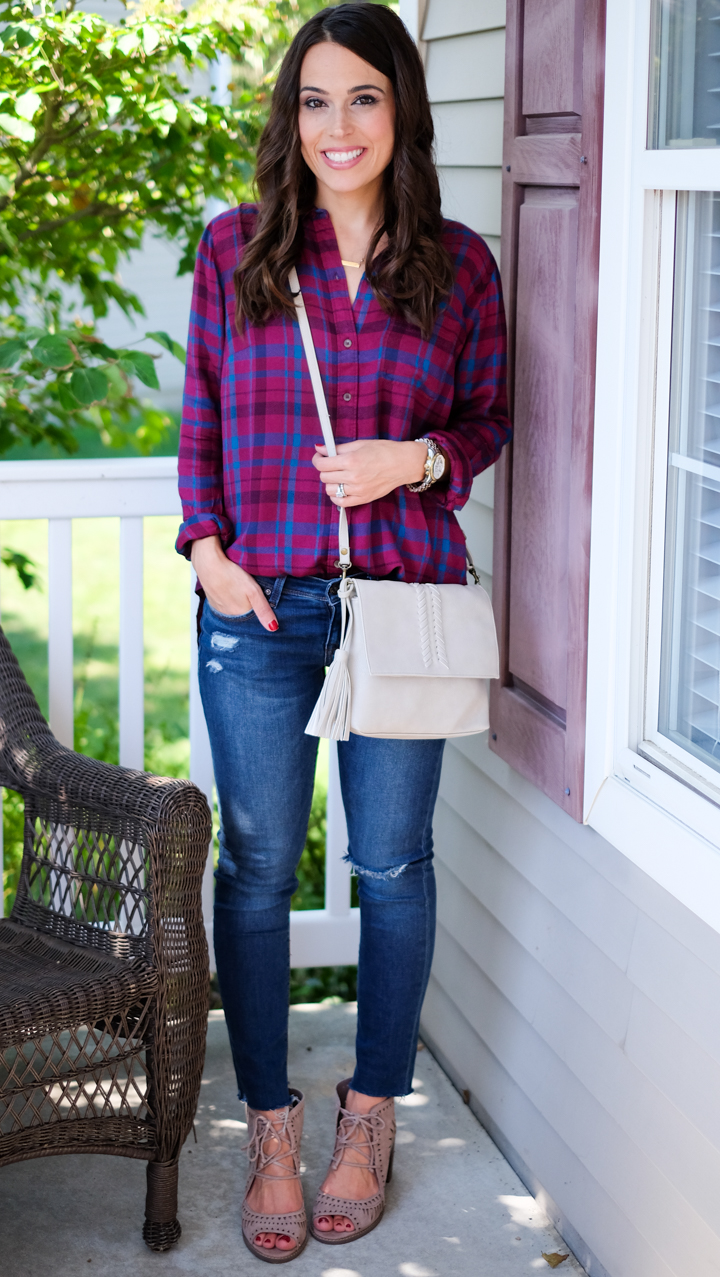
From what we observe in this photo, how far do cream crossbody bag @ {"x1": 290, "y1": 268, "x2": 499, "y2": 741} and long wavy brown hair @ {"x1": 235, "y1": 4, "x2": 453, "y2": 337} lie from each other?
0.06 m

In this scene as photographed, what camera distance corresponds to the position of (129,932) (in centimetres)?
200

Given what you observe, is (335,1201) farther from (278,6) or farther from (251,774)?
(278,6)

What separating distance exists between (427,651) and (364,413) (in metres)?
0.36

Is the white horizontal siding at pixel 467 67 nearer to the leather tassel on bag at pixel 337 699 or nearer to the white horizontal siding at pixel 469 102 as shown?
the white horizontal siding at pixel 469 102

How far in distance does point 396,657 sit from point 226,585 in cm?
28

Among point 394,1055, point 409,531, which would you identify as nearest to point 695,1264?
point 394,1055

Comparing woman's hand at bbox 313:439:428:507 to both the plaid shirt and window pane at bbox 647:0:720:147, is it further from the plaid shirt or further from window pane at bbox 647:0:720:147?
window pane at bbox 647:0:720:147

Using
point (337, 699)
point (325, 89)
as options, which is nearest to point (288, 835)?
point (337, 699)

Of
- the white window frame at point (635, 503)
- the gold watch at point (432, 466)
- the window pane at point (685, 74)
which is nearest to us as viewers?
the window pane at point (685, 74)

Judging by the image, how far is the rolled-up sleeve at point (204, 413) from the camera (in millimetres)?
1836

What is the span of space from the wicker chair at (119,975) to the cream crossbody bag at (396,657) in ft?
1.07

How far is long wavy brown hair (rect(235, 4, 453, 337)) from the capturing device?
68.6 inches

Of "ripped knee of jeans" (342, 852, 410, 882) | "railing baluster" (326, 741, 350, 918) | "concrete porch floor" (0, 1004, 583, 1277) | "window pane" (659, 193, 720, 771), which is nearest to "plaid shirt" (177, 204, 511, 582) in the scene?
"window pane" (659, 193, 720, 771)

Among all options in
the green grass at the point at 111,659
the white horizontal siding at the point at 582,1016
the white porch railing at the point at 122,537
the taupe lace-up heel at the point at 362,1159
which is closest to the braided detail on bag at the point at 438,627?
the white horizontal siding at the point at 582,1016
